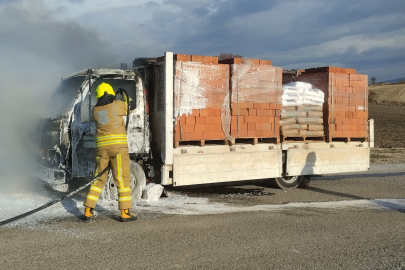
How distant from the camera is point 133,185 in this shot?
8430 mm

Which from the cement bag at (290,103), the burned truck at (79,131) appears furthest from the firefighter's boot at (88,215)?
the cement bag at (290,103)

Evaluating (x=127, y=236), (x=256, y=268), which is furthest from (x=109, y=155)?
Result: (x=256, y=268)

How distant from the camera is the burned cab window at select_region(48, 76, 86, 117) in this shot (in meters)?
8.46

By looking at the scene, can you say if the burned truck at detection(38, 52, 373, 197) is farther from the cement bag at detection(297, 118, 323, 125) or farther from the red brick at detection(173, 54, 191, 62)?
the cement bag at detection(297, 118, 323, 125)

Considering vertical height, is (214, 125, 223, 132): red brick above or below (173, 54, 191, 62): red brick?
below

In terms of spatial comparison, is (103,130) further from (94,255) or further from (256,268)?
(256,268)

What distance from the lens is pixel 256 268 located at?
4805 millimetres

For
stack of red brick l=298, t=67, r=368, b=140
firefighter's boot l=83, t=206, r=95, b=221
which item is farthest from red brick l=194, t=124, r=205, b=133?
stack of red brick l=298, t=67, r=368, b=140

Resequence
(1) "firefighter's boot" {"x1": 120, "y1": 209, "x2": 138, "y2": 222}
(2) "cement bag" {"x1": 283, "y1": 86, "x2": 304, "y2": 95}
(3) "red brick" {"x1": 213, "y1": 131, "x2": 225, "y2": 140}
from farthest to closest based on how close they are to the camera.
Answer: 1. (2) "cement bag" {"x1": 283, "y1": 86, "x2": 304, "y2": 95}
2. (3) "red brick" {"x1": 213, "y1": 131, "x2": 225, "y2": 140}
3. (1) "firefighter's boot" {"x1": 120, "y1": 209, "x2": 138, "y2": 222}

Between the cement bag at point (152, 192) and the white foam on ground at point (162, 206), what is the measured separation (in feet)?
0.40

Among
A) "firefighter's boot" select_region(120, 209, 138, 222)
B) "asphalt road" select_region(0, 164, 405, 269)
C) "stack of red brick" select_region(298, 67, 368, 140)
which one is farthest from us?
"stack of red brick" select_region(298, 67, 368, 140)

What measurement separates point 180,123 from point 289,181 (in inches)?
142

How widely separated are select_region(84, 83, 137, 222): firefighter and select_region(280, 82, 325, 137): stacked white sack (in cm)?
417

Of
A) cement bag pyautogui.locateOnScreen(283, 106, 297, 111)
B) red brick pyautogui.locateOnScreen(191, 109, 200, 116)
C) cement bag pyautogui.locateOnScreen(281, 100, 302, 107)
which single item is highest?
cement bag pyautogui.locateOnScreen(281, 100, 302, 107)
